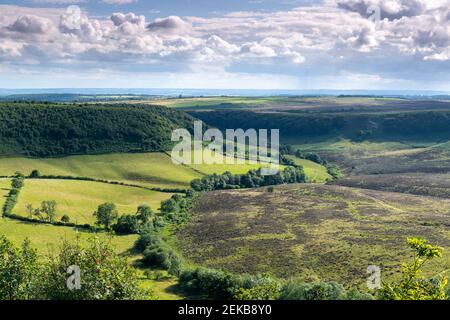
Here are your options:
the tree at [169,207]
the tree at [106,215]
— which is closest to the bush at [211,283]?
the tree at [106,215]

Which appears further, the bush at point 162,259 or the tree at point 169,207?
the tree at point 169,207

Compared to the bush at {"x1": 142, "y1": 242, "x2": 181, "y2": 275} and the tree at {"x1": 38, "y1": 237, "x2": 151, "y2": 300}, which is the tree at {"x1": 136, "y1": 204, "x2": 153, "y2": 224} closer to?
the bush at {"x1": 142, "y1": 242, "x2": 181, "y2": 275}

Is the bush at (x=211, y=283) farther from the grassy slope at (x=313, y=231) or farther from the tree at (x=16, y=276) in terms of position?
the tree at (x=16, y=276)

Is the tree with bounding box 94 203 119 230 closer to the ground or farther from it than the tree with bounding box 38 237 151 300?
closer to the ground

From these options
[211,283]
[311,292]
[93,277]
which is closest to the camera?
[93,277]

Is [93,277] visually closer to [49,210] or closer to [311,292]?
[311,292]

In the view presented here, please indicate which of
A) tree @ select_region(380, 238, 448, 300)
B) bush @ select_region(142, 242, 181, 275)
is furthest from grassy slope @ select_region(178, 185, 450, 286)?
tree @ select_region(380, 238, 448, 300)

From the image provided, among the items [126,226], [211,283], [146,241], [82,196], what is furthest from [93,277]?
[82,196]
